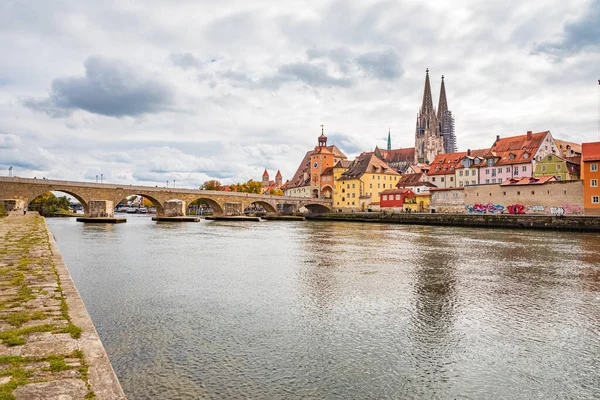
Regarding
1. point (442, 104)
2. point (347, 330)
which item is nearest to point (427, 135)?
point (442, 104)

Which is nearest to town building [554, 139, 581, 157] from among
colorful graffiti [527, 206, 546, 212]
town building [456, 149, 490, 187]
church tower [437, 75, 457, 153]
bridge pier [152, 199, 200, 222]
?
town building [456, 149, 490, 187]

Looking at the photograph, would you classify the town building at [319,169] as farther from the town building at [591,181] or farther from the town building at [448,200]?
the town building at [591,181]

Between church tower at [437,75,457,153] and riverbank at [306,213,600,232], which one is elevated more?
church tower at [437,75,457,153]

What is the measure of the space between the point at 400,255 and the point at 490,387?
15.4 meters

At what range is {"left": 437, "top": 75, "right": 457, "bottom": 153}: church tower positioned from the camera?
129 meters

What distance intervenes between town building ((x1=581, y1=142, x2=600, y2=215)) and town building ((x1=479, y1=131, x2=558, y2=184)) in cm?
1666

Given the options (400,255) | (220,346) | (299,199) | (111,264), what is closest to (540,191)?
(400,255)

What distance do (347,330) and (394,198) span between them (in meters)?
66.3

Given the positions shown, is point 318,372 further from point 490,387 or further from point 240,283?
point 240,283

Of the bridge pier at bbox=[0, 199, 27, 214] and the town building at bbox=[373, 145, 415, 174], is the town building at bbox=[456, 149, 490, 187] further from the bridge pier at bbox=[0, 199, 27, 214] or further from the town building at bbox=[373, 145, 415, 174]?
the bridge pier at bbox=[0, 199, 27, 214]

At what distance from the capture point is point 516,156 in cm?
6456

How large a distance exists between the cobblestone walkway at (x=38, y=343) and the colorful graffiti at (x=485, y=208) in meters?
55.6

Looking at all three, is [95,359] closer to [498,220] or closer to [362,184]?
[498,220]

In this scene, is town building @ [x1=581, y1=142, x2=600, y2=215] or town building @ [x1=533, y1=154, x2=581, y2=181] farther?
town building @ [x1=533, y1=154, x2=581, y2=181]
